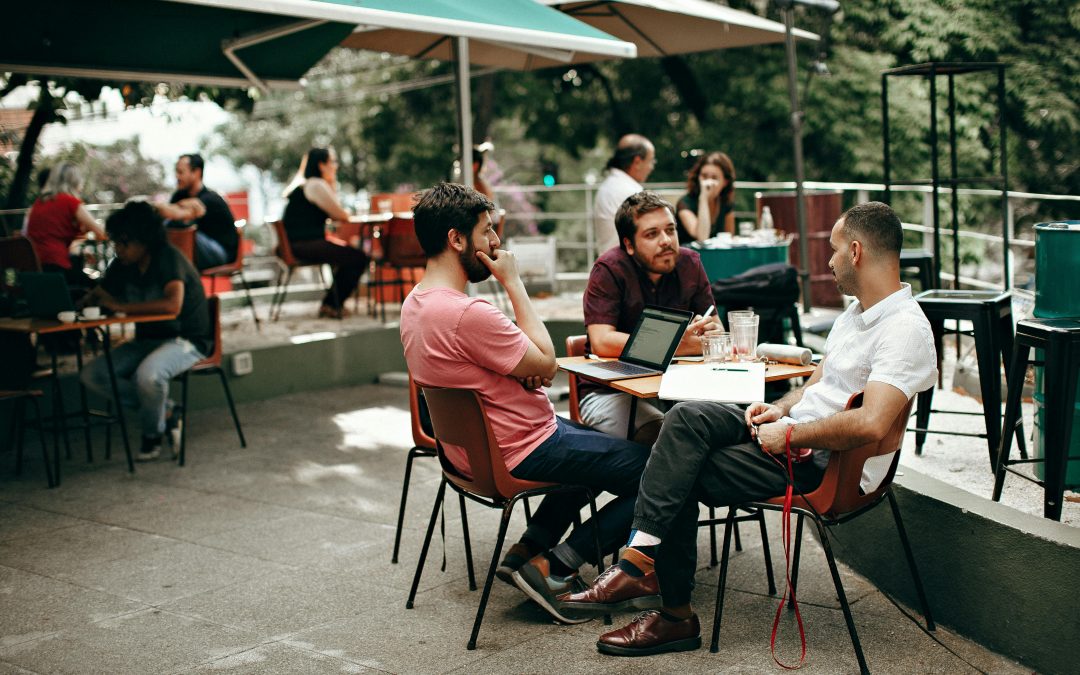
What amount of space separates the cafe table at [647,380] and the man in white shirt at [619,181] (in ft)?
8.95

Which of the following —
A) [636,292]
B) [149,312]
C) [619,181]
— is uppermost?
[619,181]

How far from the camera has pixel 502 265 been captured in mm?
3836

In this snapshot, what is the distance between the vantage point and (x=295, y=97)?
1057 inches

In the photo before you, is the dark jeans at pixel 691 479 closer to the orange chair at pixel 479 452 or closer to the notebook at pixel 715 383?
the notebook at pixel 715 383

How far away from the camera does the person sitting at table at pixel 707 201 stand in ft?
24.9

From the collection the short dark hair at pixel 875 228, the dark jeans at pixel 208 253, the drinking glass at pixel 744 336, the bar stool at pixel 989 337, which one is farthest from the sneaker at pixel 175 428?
the short dark hair at pixel 875 228

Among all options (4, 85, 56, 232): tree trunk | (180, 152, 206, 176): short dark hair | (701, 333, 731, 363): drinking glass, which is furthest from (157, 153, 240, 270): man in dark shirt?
(701, 333, 731, 363): drinking glass

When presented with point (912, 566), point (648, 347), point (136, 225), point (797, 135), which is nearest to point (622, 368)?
point (648, 347)

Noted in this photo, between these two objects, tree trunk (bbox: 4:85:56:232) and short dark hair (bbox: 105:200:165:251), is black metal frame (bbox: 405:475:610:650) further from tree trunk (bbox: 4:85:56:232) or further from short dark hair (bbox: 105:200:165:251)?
tree trunk (bbox: 4:85:56:232)

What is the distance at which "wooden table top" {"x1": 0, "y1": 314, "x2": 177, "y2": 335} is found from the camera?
572cm

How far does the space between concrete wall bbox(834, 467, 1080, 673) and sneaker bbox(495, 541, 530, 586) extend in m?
1.28

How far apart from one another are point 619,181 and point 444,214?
3.38m

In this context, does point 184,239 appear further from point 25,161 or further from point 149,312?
point 25,161

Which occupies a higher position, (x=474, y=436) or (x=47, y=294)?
(x=47, y=294)
